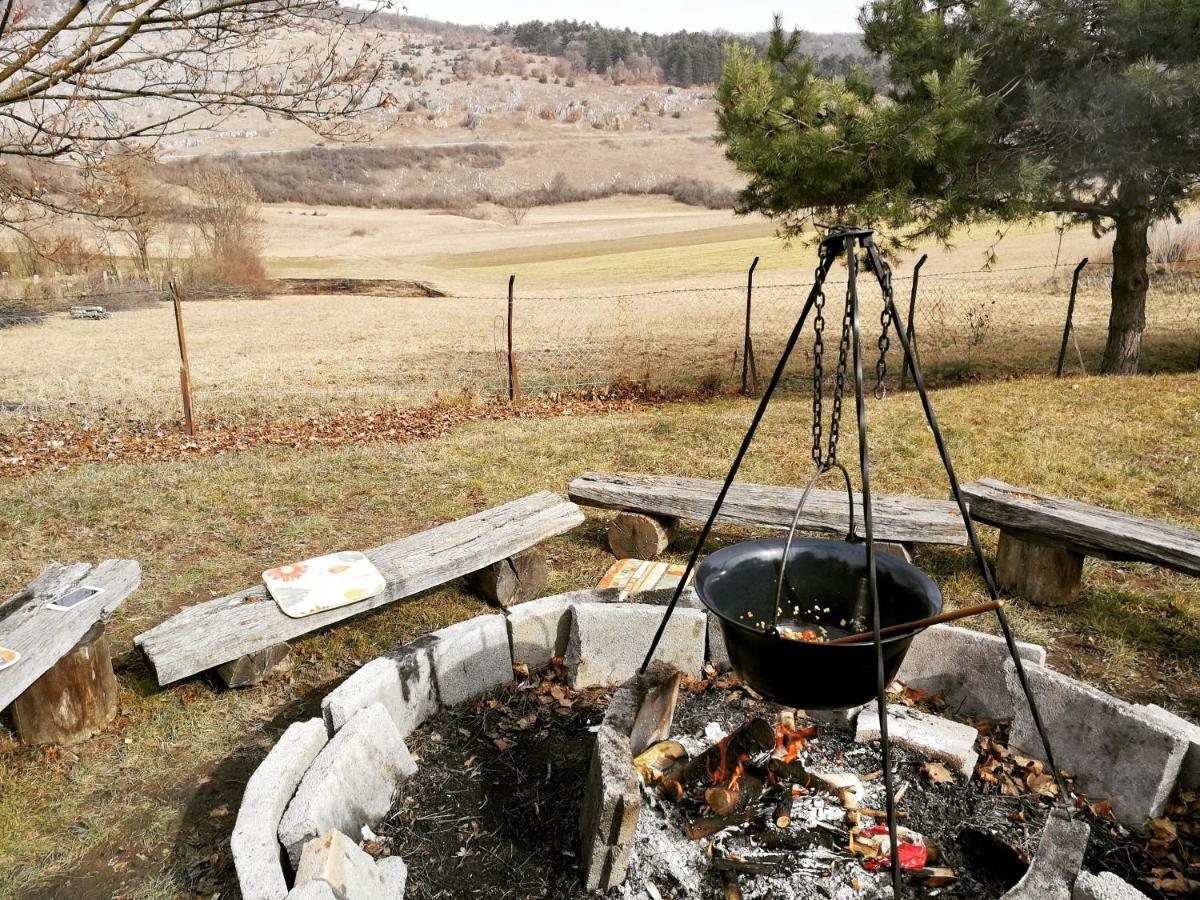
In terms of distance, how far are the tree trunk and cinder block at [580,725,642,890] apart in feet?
32.7

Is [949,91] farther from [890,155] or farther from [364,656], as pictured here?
[364,656]

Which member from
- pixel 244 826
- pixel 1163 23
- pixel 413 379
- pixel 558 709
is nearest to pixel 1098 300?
pixel 1163 23

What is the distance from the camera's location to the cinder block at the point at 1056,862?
6.77ft

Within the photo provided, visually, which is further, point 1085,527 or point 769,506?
point 769,506

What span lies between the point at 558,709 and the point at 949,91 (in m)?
6.81

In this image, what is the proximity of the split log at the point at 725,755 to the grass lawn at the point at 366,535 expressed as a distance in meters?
1.58

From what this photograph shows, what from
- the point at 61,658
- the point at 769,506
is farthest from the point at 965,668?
the point at 61,658

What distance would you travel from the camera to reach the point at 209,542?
550 cm

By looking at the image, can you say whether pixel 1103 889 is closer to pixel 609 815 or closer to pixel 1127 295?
pixel 609 815

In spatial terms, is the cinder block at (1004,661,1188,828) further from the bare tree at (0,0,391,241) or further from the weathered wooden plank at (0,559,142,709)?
the bare tree at (0,0,391,241)

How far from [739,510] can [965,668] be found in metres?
1.75

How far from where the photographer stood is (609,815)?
2.30 meters

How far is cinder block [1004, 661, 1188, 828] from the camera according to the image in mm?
2654

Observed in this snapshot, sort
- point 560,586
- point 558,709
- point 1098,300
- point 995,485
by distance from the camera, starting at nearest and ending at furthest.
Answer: point 558,709 < point 995,485 < point 560,586 < point 1098,300
